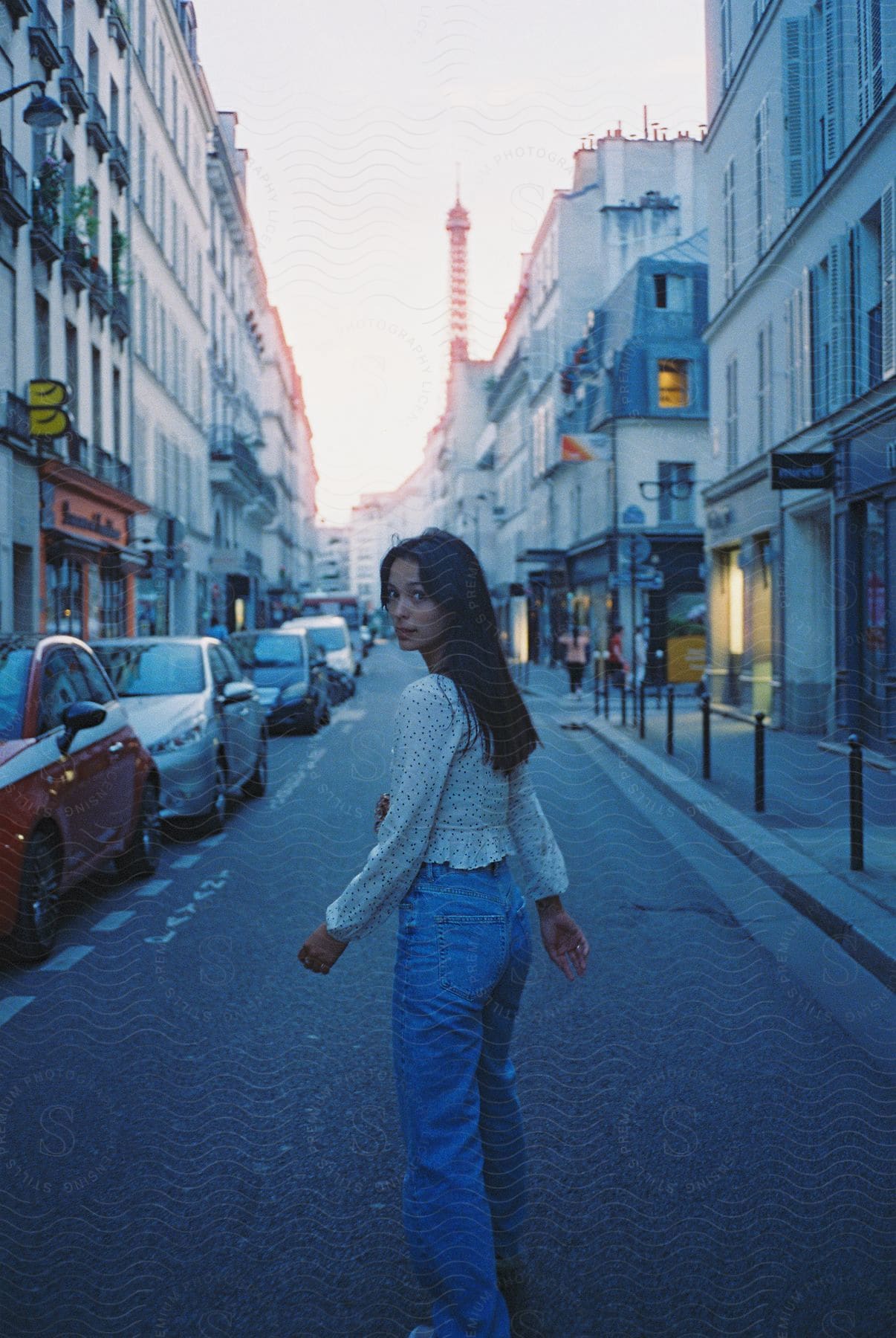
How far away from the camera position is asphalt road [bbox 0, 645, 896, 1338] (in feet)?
9.40

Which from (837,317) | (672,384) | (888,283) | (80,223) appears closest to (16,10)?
(80,223)

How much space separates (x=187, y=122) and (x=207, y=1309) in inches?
1446

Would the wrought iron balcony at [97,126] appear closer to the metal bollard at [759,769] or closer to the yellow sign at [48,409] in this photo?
the yellow sign at [48,409]

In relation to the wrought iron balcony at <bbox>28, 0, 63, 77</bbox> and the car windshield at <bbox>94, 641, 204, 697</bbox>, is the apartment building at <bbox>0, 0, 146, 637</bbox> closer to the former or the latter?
the wrought iron balcony at <bbox>28, 0, 63, 77</bbox>

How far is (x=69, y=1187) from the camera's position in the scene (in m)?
3.48

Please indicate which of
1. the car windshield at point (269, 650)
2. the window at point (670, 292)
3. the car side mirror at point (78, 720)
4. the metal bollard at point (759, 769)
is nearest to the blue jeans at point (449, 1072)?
the car side mirror at point (78, 720)

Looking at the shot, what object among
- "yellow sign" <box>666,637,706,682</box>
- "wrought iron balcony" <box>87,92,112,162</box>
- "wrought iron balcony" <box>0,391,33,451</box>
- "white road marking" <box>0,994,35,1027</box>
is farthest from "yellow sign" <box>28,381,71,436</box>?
"white road marking" <box>0,994,35,1027</box>

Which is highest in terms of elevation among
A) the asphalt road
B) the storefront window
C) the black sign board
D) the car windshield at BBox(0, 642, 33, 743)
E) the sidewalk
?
the black sign board

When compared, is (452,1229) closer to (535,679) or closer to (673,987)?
(673,987)

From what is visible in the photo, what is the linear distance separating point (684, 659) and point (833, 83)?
14892mm

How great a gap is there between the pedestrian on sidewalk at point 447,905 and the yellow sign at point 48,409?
17.7 metres

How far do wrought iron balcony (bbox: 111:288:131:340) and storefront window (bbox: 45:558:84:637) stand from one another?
19.7ft

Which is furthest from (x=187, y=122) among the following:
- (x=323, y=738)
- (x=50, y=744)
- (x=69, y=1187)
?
(x=69, y=1187)

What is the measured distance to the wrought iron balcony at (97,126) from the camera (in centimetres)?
2441
